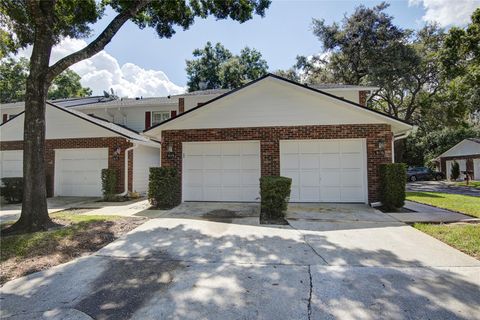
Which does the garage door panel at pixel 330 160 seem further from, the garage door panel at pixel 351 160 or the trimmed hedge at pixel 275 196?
the trimmed hedge at pixel 275 196

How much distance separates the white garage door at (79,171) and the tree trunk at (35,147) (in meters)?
6.25

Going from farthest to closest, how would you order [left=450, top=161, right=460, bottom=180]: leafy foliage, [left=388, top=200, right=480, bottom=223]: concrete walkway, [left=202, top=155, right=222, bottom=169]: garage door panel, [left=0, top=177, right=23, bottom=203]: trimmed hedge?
[left=450, top=161, right=460, bottom=180]: leafy foliage
[left=0, top=177, right=23, bottom=203]: trimmed hedge
[left=202, top=155, right=222, bottom=169]: garage door panel
[left=388, top=200, right=480, bottom=223]: concrete walkway

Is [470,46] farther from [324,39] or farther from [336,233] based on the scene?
[336,233]

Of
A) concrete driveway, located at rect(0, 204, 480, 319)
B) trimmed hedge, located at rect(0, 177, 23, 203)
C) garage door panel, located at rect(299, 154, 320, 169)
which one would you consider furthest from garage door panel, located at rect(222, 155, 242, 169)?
trimmed hedge, located at rect(0, 177, 23, 203)

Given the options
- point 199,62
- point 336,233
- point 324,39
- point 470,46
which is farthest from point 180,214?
point 199,62

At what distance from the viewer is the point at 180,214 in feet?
26.1

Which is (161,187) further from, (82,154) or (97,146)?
(82,154)

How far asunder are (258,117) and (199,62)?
25.7 metres

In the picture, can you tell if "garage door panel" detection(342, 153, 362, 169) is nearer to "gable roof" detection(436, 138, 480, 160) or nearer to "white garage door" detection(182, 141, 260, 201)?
"white garage door" detection(182, 141, 260, 201)

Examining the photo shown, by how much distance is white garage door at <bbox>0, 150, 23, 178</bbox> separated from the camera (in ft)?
43.6

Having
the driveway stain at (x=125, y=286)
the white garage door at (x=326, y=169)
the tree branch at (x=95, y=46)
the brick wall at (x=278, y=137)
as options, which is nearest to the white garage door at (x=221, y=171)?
the brick wall at (x=278, y=137)

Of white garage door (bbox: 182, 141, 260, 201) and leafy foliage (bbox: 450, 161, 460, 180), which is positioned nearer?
white garage door (bbox: 182, 141, 260, 201)

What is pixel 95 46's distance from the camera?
23.4 ft

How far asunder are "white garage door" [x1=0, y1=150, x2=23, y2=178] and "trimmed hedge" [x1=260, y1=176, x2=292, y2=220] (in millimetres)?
12780
